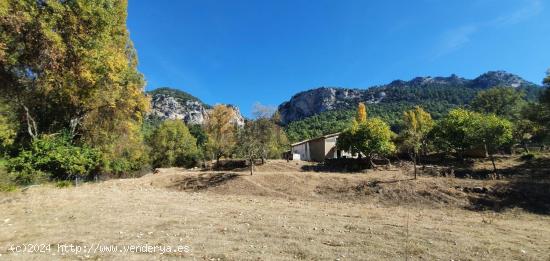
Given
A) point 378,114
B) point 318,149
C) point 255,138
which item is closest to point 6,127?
point 255,138

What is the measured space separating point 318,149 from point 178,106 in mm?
112633

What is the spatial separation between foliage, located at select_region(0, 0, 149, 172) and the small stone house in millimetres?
29686

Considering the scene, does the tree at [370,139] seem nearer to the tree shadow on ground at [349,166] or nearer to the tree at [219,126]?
the tree shadow on ground at [349,166]

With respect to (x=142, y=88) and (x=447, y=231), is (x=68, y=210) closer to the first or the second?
(x=142, y=88)

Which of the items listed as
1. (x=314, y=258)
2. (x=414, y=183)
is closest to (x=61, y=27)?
(x=314, y=258)

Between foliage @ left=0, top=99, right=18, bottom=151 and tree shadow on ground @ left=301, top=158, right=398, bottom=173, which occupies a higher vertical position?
foliage @ left=0, top=99, right=18, bottom=151

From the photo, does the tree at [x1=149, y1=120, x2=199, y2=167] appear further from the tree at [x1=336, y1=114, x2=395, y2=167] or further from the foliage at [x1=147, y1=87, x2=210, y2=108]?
the foliage at [x1=147, y1=87, x2=210, y2=108]

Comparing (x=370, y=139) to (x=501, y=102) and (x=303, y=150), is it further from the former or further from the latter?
(x=501, y=102)

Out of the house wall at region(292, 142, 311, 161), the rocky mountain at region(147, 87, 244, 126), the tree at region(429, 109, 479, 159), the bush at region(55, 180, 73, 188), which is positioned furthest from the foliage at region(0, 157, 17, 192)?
the rocky mountain at region(147, 87, 244, 126)

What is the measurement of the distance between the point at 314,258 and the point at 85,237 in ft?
20.3

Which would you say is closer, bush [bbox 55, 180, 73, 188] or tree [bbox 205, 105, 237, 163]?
bush [bbox 55, 180, 73, 188]

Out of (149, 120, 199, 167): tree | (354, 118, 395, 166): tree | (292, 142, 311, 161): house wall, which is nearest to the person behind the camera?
(354, 118, 395, 166): tree

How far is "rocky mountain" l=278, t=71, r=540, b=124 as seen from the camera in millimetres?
116500

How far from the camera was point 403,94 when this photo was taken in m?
129
